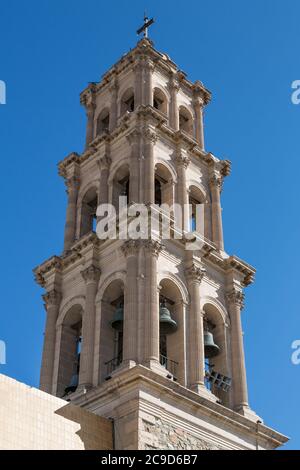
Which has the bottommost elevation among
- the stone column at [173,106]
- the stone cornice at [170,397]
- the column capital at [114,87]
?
the stone cornice at [170,397]

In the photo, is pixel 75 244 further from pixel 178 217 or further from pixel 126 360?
pixel 126 360

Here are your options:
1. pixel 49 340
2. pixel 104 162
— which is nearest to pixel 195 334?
pixel 49 340

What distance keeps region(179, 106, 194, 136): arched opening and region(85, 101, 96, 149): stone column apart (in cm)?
490

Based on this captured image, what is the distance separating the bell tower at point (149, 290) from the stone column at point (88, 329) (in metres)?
0.05

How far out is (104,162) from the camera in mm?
42656

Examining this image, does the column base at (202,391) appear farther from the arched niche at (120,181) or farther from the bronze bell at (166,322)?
the arched niche at (120,181)

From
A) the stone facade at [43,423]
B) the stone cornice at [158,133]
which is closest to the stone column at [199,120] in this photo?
the stone cornice at [158,133]

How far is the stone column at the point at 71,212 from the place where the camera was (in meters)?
41.8
